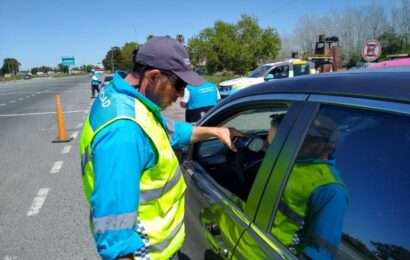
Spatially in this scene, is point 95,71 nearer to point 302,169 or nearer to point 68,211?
point 68,211

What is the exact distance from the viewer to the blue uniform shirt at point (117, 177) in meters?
1.48

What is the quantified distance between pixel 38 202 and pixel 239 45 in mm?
46415

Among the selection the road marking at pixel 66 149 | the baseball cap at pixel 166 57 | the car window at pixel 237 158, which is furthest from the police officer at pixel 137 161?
the road marking at pixel 66 149

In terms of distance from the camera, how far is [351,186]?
1.26 m

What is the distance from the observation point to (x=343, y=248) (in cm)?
123

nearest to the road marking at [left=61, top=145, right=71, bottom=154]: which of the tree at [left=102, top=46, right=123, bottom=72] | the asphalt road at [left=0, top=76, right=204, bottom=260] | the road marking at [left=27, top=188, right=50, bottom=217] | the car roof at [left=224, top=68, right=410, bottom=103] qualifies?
the asphalt road at [left=0, top=76, right=204, bottom=260]

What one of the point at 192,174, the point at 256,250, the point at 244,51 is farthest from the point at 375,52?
the point at 244,51

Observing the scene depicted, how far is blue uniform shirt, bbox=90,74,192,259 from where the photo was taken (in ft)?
4.84

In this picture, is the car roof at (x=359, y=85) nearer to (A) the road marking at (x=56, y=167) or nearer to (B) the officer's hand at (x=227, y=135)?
(B) the officer's hand at (x=227, y=135)

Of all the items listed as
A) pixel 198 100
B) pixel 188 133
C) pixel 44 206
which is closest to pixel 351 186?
pixel 188 133

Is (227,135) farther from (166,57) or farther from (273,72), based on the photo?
(273,72)

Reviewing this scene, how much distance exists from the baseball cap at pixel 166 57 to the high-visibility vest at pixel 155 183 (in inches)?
7.3

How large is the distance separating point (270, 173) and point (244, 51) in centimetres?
4906

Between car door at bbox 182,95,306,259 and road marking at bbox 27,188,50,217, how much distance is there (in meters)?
2.93
